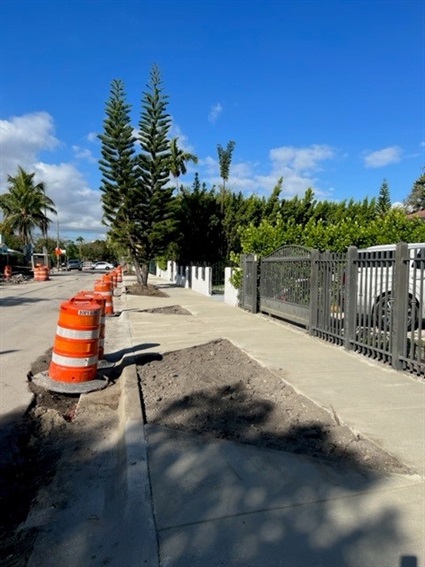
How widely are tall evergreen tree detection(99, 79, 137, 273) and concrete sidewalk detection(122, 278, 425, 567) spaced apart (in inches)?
834

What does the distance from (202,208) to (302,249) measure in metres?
18.9

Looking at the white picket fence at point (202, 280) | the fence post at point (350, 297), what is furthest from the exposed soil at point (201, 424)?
the white picket fence at point (202, 280)

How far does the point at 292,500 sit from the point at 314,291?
6617mm

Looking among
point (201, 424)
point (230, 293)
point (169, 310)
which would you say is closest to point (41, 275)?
point (230, 293)

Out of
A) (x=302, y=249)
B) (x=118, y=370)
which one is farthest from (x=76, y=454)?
(x=302, y=249)

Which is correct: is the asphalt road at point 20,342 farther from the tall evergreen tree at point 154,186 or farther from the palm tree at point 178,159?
the palm tree at point 178,159

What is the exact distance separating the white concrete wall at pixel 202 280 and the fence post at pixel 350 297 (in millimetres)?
14463

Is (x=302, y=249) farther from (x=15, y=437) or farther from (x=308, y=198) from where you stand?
(x=308, y=198)

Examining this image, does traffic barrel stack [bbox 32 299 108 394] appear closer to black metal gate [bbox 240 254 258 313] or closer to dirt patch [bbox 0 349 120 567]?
dirt patch [bbox 0 349 120 567]

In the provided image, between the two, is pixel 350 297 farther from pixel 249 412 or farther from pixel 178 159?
pixel 178 159

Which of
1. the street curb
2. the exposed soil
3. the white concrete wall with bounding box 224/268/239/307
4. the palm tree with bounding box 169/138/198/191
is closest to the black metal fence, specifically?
the exposed soil

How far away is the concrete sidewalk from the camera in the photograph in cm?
275

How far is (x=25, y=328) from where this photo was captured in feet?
38.7

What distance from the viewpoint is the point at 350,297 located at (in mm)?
7984
